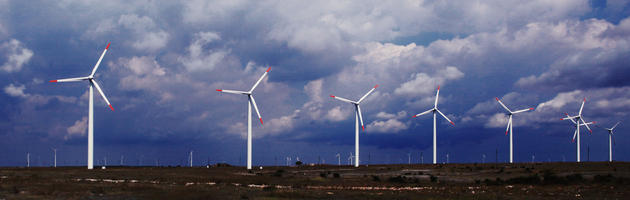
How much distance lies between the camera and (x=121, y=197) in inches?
2552

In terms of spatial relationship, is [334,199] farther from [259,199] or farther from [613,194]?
[613,194]

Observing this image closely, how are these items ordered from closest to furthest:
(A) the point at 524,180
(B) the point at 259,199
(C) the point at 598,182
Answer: (B) the point at 259,199, (C) the point at 598,182, (A) the point at 524,180

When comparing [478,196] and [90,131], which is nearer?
[478,196]

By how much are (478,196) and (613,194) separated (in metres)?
17.5

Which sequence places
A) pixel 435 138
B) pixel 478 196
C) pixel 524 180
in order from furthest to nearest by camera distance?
pixel 435 138
pixel 524 180
pixel 478 196

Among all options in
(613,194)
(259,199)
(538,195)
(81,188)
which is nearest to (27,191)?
(81,188)

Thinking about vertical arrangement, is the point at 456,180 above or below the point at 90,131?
below

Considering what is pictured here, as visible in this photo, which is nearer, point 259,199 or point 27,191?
point 259,199

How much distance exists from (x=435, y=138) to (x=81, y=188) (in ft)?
451

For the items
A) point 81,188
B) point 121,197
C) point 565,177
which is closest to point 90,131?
point 81,188

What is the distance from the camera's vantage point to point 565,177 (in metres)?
109

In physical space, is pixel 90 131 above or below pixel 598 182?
above

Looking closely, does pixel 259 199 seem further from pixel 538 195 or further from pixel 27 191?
pixel 538 195

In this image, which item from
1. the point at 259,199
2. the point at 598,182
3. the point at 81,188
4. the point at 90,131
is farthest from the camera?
the point at 90,131
